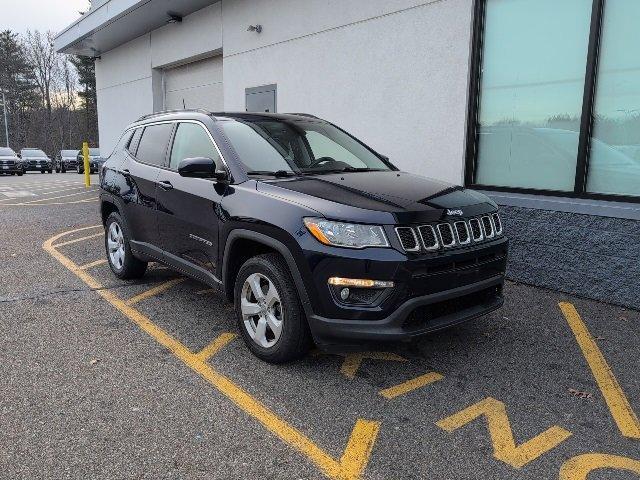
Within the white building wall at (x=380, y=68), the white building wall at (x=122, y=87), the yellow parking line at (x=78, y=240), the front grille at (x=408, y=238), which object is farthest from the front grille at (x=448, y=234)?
the white building wall at (x=122, y=87)

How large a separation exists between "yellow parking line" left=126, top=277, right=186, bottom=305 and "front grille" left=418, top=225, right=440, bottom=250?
305cm

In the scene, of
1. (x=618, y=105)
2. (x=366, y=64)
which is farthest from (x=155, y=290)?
(x=618, y=105)

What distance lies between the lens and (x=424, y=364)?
3.70 m

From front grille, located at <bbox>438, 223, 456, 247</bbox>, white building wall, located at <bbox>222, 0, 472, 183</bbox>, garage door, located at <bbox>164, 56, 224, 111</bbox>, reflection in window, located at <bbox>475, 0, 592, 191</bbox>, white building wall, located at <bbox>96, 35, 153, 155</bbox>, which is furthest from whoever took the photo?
white building wall, located at <bbox>96, 35, 153, 155</bbox>

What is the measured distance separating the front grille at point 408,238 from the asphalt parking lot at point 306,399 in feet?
3.09

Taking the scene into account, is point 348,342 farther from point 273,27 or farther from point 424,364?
point 273,27

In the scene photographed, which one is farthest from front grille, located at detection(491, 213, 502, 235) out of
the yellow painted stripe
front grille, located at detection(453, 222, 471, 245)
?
the yellow painted stripe

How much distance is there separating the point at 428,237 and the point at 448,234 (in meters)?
0.19

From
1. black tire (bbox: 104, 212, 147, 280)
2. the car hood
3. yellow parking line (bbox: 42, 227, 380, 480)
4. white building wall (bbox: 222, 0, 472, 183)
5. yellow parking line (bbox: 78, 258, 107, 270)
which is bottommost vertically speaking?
yellow parking line (bbox: 42, 227, 380, 480)

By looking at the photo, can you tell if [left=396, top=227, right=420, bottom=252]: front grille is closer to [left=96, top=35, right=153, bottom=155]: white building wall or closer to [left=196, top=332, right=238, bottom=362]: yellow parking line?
[left=196, top=332, right=238, bottom=362]: yellow parking line

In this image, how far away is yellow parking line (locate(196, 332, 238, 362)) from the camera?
378 centimetres

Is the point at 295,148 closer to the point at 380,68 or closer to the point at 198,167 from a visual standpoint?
the point at 198,167

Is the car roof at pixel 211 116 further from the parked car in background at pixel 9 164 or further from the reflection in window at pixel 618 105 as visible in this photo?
the parked car in background at pixel 9 164

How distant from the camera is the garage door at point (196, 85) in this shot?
1210cm
